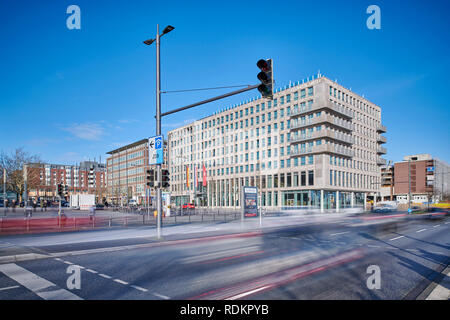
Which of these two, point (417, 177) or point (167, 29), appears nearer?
point (167, 29)

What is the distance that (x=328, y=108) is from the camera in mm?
54062

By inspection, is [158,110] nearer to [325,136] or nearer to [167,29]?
[167,29]

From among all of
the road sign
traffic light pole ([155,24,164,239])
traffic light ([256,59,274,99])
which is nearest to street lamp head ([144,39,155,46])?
traffic light pole ([155,24,164,239])

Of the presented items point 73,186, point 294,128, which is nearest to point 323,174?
point 294,128

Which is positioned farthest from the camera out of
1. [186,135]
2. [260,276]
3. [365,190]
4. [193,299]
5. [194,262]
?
[186,135]

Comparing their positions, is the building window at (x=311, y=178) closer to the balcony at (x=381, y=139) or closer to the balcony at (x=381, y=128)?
the balcony at (x=381, y=139)

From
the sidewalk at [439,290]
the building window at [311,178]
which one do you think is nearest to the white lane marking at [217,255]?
the sidewalk at [439,290]

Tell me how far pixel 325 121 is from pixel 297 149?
7.66 meters

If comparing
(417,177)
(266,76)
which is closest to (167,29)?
(266,76)

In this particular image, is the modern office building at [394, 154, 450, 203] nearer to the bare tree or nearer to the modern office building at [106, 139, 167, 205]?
the modern office building at [106, 139, 167, 205]

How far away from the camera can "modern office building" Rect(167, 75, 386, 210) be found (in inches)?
2151

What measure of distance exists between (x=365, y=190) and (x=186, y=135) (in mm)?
48095
